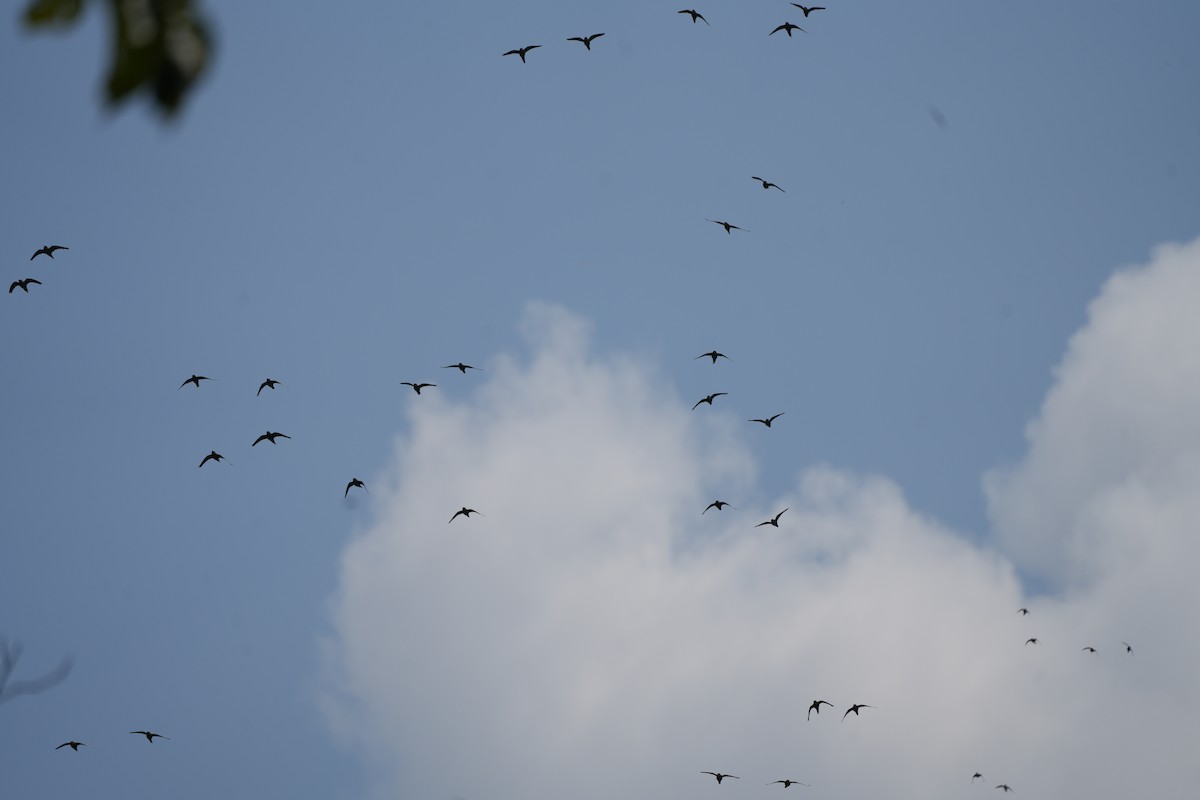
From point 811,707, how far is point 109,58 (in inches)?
2484

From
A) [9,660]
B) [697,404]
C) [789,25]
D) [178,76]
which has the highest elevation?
[789,25]

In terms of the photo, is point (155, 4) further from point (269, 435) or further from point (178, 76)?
point (269, 435)

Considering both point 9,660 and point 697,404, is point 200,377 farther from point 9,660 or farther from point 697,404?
point 9,660

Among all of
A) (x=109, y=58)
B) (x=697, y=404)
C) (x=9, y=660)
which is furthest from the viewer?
(x=697, y=404)

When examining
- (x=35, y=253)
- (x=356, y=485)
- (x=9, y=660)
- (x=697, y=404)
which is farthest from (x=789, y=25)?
(x=9, y=660)

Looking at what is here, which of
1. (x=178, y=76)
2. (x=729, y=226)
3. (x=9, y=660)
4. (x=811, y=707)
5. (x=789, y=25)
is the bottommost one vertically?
(x=178, y=76)

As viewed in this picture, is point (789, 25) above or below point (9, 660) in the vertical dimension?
above

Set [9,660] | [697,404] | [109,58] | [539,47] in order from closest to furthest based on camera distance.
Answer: [109,58] → [9,660] → [539,47] → [697,404]

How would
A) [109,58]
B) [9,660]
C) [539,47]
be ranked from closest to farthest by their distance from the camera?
[109,58] < [9,660] < [539,47]

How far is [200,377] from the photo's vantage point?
6166cm

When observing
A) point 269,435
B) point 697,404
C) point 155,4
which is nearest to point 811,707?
point 697,404

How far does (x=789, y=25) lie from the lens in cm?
5891

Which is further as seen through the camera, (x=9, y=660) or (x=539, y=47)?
(x=539, y=47)

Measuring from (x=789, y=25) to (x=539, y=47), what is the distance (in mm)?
12884
